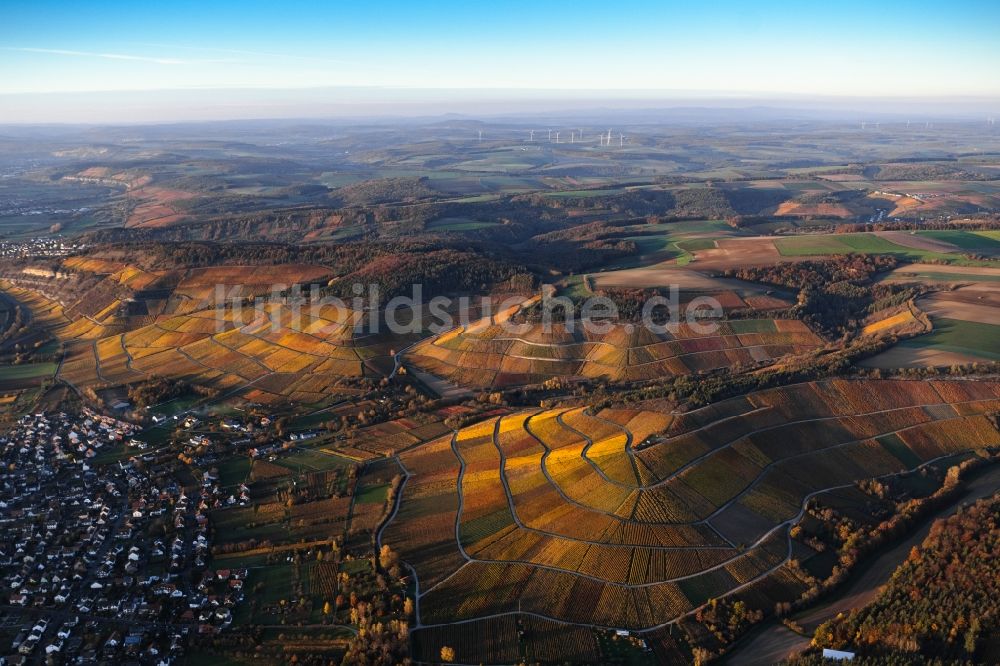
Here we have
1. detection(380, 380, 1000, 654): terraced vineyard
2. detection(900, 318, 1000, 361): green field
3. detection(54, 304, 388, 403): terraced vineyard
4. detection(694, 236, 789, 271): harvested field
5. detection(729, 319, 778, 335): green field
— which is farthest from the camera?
detection(694, 236, 789, 271): harvested field

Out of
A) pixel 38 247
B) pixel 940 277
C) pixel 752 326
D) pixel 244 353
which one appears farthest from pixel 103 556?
pixel 38 247

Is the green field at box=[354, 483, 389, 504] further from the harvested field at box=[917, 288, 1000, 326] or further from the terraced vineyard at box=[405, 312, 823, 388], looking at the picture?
the harvested field at box=[917, 288, 1000, 326]

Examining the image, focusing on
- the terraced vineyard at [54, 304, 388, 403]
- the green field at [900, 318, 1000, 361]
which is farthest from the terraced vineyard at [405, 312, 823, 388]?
the green field at [900, 318, 1000, 361]

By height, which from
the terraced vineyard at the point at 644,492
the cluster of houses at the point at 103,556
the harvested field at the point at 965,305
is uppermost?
the harvested field at the point at 965,305

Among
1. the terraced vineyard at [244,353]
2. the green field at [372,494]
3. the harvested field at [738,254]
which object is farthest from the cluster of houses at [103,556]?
the harvested field at [738,254]

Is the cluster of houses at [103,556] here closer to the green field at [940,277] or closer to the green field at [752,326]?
the green field at [752,326]

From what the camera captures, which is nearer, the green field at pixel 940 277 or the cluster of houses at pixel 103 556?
the cluster of houses at pixel 103 556

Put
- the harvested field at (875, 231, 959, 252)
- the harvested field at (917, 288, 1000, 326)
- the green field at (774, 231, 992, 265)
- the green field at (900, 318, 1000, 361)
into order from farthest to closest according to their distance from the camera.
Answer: the harvested field at (875, 231, 959, 252) < the green field at (774, 231, 992, 265) < the harvested field at (917, 288, 1000, 326) < the green field at (900, 318, 1000, 361)
